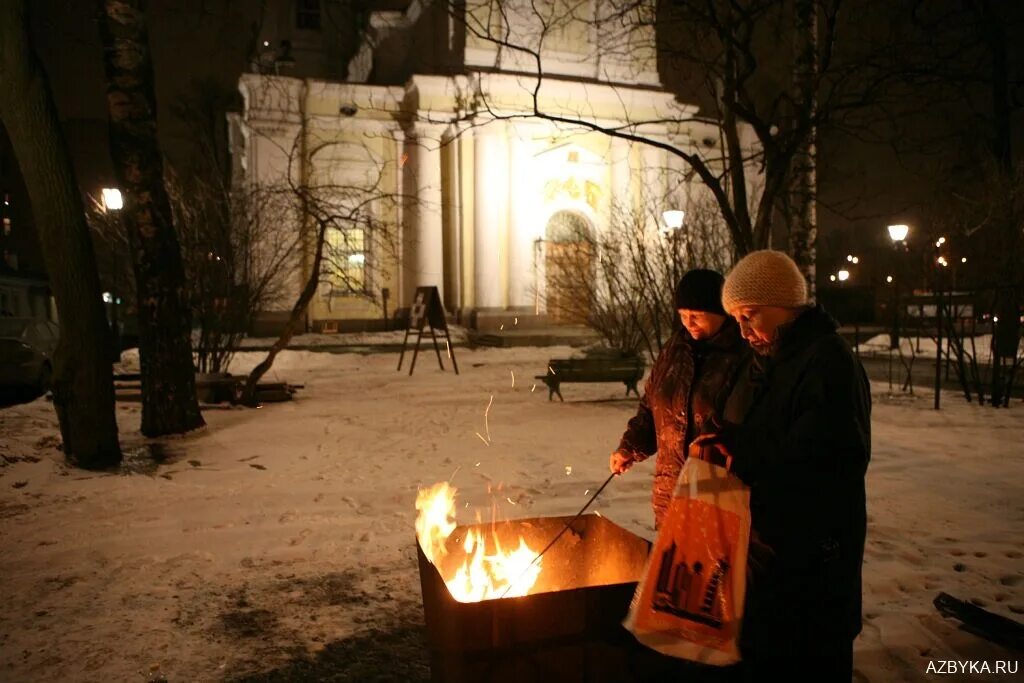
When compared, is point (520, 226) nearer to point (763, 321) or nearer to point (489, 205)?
point (489, 205)

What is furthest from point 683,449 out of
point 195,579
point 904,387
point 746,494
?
point 904,387

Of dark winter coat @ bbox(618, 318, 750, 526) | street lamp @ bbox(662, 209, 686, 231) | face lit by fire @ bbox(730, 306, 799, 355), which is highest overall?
street lamp @ bbox(662, 209, 686, 231)

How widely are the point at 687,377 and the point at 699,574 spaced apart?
1.41 meters

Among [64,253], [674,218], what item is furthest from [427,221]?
[64,253]

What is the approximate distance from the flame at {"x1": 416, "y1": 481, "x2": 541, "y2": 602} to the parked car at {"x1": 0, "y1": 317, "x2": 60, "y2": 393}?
44.6 ft

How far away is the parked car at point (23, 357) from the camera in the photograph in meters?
14.7

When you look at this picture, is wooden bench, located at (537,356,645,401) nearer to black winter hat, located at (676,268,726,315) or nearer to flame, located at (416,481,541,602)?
black winter hat, located at (676,268,726,315)

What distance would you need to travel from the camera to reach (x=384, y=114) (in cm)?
3203

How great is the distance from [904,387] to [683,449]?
1226 cm

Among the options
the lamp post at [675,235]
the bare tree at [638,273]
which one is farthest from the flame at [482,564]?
the lamp post at [675,235]

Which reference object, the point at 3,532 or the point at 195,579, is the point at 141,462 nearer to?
the point at 3,532

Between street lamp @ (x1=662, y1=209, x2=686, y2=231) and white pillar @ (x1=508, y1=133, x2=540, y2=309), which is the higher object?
white pillar @ (x1=508, y1=133, x2=540, y2=309)

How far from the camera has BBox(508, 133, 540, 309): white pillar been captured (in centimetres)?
3117

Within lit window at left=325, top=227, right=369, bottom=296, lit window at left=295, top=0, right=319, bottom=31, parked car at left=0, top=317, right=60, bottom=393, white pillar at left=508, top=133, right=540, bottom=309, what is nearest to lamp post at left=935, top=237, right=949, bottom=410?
lit window at left=325, top=227, right=369, bottom=296
